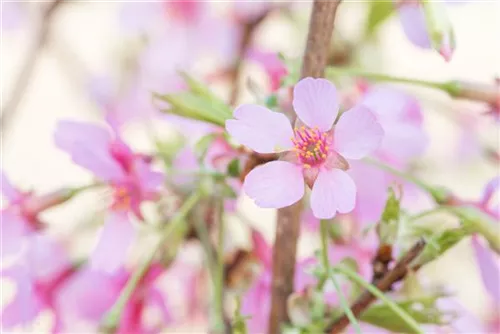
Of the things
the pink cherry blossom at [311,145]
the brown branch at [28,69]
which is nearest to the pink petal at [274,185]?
the pink cherry blossom at [311,145]

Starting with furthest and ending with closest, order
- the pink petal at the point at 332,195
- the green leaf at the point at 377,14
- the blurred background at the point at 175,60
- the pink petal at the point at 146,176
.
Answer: the blurred background at the point at 175,60 < the green leaf at the point at 377,14 < the pink petal at the point at 146,176 < the pink petal at the point at 332,195

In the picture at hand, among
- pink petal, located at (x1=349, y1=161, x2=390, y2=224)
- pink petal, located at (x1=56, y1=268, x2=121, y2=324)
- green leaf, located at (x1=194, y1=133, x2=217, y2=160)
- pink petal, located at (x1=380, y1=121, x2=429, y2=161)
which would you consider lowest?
pink petal, located at (x1=56, y1=268, x2=121, y2=324)

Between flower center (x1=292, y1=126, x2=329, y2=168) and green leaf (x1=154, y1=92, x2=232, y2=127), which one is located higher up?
green leaf (x1=154, y1=92, x2=232, y2=127)

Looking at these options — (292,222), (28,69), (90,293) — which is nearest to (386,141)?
(292,222)

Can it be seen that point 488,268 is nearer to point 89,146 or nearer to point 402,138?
point 402,138

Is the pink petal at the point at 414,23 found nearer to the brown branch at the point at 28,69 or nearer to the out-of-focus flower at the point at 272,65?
the out-of-focus flower at the point at 272,65

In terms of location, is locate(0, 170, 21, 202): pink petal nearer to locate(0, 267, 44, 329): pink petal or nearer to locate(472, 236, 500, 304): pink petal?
locate(0, 267, 44, 329): pink petal

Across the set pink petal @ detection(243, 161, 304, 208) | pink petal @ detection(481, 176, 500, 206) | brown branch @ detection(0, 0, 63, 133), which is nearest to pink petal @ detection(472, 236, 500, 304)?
pink petal @ detection(481, 176, 500, 206)
